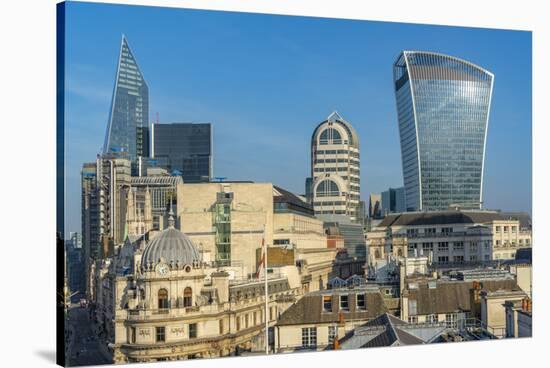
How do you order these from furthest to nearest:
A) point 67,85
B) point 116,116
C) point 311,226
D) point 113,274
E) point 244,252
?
1. point 311,226
2. point 116,116
3. point 244,252
4. point 113,274
5. point 67,85

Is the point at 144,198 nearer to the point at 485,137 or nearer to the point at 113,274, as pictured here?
the point at 113,274

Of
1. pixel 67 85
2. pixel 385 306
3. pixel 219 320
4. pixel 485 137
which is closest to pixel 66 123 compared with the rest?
pixel 67 85

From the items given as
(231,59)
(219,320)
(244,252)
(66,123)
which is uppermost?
(231,59)

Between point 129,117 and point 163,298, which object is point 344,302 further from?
point 129,117

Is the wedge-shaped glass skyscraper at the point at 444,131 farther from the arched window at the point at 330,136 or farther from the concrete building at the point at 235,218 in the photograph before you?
the concrete building at the point at 235,218

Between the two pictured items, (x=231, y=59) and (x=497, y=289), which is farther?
(x=497, y=289)
